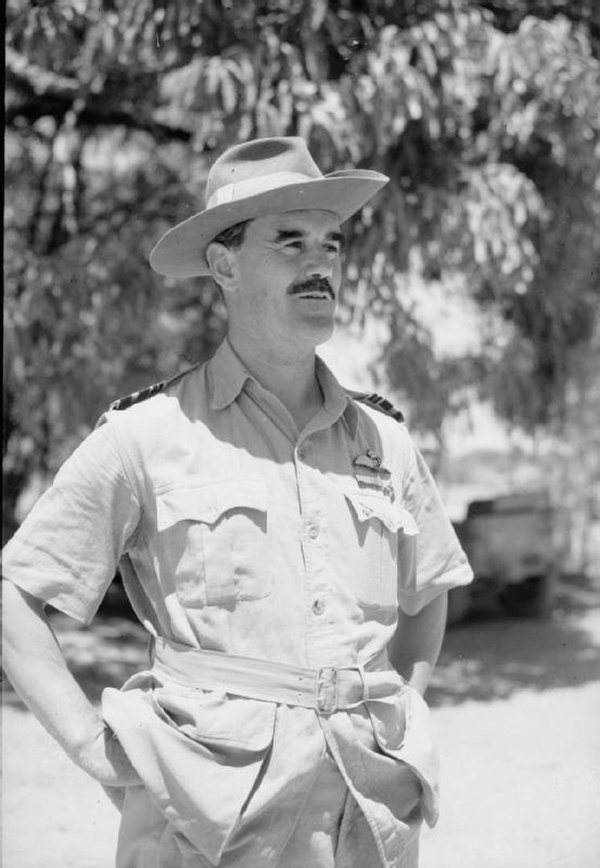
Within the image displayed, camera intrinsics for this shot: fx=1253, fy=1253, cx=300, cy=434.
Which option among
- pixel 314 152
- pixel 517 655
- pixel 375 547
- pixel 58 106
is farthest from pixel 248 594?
pixel 517 655

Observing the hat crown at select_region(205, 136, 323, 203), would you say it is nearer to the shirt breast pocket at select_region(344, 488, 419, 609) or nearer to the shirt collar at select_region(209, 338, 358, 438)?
the shirt collar at select_region(209, 338, 358, 438)

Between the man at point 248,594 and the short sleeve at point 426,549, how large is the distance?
69 mm

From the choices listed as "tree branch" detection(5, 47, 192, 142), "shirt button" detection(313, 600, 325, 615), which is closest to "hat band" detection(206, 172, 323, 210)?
"shirt button" detection(313, 600, 325, 615)

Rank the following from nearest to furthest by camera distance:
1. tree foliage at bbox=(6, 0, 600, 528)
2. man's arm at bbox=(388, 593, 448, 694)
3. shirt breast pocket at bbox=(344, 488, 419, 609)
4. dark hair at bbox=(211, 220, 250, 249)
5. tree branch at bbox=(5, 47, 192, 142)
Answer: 1. shirt breast pocket at bbox=(344, 488, 419, 609)
2. dark hair at bbox=(211, 220, 250, 249)
3. man's arm at bbox=(388, 593, 448, 694)
4. tree foliage at bbox=(6, 0, 600, 528)
5. tree branch at bbox=(5, 47, 192, 142)

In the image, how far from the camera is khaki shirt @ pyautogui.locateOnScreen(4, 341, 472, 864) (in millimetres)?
1657

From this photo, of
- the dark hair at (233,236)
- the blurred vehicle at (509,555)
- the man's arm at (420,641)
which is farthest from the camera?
the blurred vehicle at (509,555)

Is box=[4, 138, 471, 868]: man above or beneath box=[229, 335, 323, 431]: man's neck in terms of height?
beneath

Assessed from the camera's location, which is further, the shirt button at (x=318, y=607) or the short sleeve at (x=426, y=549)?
the short sleeve at (x=426, y=549)

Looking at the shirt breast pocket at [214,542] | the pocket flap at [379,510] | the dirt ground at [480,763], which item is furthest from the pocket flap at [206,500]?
the dirt ground at [480,763]

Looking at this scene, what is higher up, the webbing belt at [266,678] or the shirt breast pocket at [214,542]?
the shirt breast pocket at [214,542]

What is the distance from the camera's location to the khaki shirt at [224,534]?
1.66 meters

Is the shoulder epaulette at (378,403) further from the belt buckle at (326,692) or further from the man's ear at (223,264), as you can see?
the belt buckle at (326,692)

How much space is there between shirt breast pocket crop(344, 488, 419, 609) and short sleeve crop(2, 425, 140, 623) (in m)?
0.32

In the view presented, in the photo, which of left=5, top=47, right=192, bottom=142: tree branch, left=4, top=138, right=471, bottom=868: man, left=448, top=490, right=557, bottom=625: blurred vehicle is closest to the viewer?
left=4, top=138, right=471, bottom=868: man
